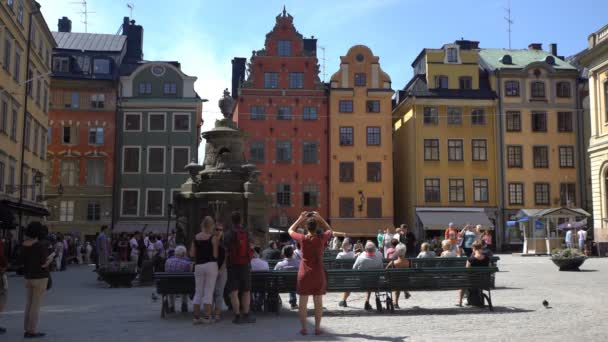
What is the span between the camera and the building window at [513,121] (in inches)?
1921

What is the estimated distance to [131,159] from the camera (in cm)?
4925

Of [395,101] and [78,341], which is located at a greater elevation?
[395,101]

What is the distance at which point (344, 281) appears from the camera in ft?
40.7

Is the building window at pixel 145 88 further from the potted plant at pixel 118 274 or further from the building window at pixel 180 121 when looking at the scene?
the potted plant at pixel 118 274

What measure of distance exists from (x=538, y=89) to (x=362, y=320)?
4219cm

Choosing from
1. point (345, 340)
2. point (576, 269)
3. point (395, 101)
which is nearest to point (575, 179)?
point (395, 101)

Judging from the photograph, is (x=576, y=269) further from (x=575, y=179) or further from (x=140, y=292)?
(x=575, y=179)

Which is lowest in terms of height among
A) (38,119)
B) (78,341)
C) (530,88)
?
(78,341)

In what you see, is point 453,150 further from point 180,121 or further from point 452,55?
point 180,121

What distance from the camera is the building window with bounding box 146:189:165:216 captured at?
1913 inches

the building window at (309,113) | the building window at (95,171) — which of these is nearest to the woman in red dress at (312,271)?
the building window at (309,113)

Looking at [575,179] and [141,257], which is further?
[575,179]

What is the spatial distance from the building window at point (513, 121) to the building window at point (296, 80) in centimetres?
1527

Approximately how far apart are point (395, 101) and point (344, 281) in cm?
4361
